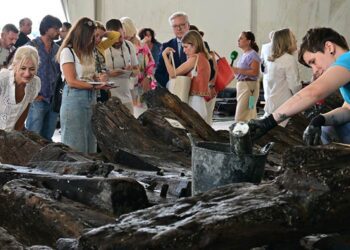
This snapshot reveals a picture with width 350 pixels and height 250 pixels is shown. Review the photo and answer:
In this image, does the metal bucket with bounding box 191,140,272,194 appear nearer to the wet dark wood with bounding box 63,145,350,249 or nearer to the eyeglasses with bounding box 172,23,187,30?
the wet dark wood with bounding box 63,145,350,249

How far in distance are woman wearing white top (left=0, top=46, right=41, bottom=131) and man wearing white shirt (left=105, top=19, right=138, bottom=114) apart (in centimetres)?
186

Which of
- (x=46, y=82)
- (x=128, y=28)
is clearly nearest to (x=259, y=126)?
(x=46, y=82)

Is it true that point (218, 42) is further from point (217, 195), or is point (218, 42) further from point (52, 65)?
point (217, 195)

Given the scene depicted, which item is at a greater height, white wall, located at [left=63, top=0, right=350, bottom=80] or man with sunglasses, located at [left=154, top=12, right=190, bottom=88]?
white wall, located at [left=63, top=0, right=350, bottom=80]

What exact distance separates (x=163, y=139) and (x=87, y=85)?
125 cm

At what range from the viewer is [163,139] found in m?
5.96

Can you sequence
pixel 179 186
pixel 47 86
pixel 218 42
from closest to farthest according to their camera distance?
pixel 179 186 < pixel 47 86 < pixel 218 42

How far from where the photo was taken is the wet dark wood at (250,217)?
240cm

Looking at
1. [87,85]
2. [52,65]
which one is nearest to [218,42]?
[52,65]

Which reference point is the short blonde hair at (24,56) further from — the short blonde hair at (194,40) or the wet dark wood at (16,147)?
the short blonde hair at (194,40)

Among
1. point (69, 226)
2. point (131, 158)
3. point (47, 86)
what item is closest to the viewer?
point (69, 226)

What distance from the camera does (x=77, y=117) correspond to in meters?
6.82

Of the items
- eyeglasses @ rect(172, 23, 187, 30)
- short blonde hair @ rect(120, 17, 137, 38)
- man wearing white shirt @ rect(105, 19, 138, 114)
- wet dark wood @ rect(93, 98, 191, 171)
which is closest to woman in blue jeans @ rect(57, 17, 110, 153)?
wet dark wood @ rect(93, 98, 191, 171)

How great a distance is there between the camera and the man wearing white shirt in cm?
821
